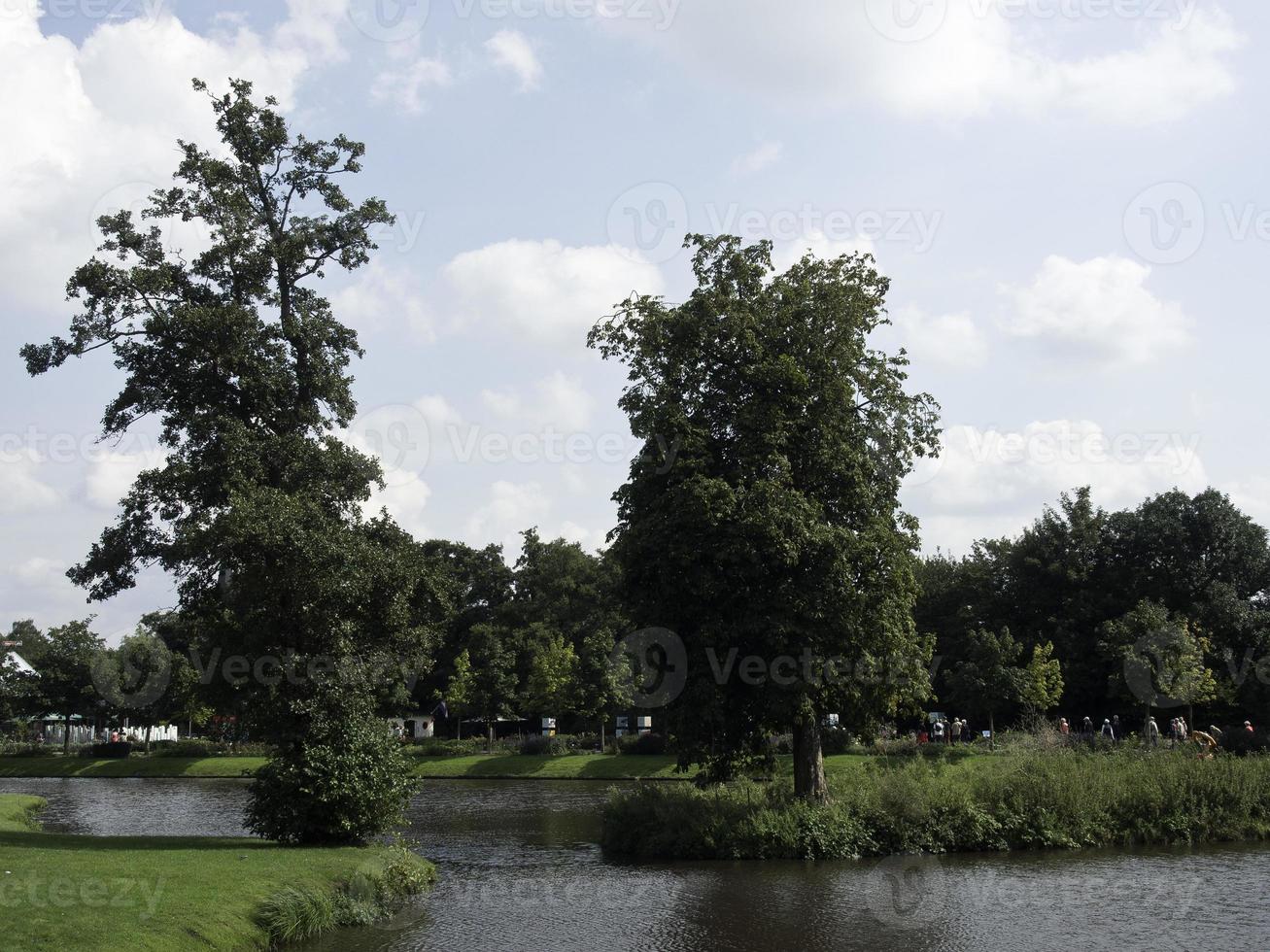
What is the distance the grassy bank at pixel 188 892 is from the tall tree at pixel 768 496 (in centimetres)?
927

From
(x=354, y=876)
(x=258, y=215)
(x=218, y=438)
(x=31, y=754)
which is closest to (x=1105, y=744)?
(x=354, y=876)

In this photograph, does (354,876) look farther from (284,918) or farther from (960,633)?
(960,633)

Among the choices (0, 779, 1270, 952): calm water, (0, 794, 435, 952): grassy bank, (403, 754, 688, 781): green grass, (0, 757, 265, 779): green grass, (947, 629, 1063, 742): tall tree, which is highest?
(947, 629, 1063, 742): tall tree

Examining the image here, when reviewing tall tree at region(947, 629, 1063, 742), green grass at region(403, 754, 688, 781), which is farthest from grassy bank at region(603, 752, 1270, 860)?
tall tree at region(947, 629, 1063, 742)

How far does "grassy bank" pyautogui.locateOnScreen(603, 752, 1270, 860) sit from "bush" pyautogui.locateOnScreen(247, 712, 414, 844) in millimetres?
6787

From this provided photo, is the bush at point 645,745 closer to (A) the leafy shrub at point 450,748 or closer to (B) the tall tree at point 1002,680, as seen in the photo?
(A) the leafy shrub at point 450,748

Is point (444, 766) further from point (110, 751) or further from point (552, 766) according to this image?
point (110, 751)

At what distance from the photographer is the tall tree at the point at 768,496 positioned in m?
27.2

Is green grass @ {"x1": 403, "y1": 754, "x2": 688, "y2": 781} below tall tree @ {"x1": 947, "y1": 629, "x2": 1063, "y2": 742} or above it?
below

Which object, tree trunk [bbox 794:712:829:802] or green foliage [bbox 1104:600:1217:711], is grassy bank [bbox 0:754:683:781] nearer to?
tree trunk [bbox 794:712:829:802]

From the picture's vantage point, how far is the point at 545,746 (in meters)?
59.4

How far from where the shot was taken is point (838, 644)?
27438 mm

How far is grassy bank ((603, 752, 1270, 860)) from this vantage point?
25953 mm

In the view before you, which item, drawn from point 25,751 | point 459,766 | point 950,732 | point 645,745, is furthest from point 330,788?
point 25,751
